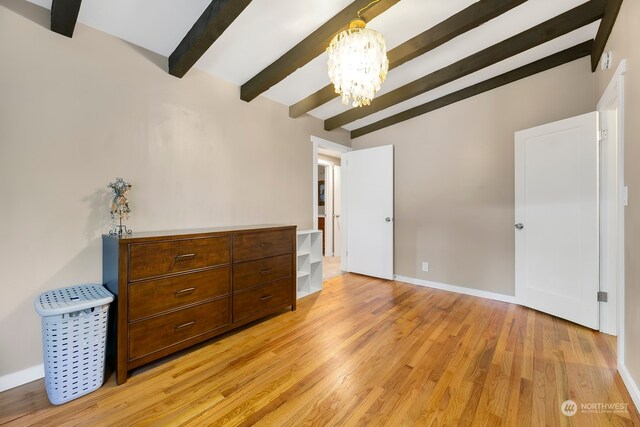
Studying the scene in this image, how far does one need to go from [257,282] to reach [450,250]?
2.51m

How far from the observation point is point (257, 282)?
8.14ft

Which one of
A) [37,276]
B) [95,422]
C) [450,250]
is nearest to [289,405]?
[95,422]

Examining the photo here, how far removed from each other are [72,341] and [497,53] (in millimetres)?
3978

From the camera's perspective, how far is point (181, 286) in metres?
1.95

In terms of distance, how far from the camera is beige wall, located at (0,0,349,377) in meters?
1.66

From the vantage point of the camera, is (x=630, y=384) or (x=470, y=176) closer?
(x=630, y=384)

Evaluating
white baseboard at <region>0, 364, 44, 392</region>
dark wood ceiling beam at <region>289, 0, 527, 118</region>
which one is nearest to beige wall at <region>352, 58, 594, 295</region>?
dark wood ceiling beam at <region>289, 0, 527, 118</region>

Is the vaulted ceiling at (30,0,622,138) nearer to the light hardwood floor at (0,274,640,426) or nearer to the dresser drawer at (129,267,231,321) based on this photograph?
the dresser drawer at (129,267,231,321)

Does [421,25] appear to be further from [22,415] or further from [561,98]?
[22,415]

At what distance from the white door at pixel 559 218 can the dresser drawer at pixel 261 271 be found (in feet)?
8.26

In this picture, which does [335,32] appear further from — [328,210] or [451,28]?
[328,210]

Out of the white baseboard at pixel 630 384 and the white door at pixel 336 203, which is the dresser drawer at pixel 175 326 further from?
the white door at pixel 336 203

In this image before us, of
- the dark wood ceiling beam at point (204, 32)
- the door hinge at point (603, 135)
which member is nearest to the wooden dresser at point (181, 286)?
the dark wood ceiling beam at point (204, 32)

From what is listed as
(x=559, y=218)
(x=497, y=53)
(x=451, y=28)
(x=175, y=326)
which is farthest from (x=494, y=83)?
(x=175, y=326)
